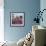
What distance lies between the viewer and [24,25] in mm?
6090

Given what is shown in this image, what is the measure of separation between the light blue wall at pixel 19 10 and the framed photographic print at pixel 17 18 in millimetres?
129

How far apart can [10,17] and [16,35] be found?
2.68 feet

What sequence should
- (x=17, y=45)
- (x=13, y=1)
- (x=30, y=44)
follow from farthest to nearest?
1. (x=13, y=1)
2. (x=17, y=45)
3. (x=30, y=44)

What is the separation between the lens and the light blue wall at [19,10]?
19.7 ft

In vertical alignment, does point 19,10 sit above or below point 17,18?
above

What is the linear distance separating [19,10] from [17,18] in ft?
1.16

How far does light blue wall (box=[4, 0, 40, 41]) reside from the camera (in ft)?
19.7

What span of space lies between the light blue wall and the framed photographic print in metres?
0.13

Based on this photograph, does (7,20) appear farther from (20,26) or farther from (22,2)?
(22,2)

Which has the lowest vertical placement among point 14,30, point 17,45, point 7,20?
point 17,45

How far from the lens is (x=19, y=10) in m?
6.07

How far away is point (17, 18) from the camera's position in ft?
20.0

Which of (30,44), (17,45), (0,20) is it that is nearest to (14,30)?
(0,20)

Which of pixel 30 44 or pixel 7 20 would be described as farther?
pixel 7 20
